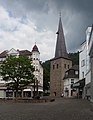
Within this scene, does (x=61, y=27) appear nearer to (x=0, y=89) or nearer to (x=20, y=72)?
(x=0, y=89)

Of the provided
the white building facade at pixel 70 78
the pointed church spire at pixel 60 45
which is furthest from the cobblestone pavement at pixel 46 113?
the pointed church spire at pixel 60 45

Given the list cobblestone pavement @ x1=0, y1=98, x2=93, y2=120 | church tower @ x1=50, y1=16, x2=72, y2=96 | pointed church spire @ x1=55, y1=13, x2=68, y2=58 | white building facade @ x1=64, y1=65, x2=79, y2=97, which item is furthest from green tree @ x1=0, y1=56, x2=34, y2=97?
pointed church spire @ x1=55, y1=13, x2=68, y2=58

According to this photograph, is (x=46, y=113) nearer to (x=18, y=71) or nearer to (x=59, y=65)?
(x=18, y=71)

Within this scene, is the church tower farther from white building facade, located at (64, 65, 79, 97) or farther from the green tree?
the green tree

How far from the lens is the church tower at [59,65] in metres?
113

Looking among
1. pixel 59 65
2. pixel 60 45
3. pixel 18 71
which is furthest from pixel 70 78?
pixel 18 71

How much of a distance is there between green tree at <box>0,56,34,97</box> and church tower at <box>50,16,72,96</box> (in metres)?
49.7

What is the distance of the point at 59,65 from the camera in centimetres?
11488

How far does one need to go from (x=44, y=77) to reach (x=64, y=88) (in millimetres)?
21709

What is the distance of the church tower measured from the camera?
11320 cm

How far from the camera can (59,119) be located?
17000 mm

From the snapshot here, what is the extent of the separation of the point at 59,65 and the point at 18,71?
54.0 metres

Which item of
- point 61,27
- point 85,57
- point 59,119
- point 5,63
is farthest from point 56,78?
point 59,119

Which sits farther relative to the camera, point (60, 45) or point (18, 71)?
point (60, 45)
